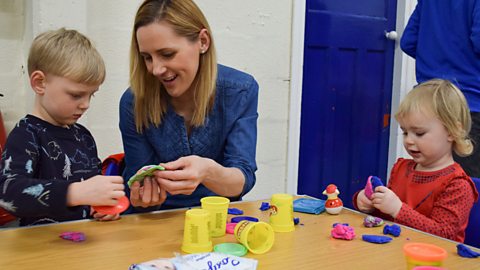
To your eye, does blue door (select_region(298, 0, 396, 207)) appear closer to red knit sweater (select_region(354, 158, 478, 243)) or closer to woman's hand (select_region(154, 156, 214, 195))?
red knit sweater (select_region(354, 158, 478, 243))

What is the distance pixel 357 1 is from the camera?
11.6ft

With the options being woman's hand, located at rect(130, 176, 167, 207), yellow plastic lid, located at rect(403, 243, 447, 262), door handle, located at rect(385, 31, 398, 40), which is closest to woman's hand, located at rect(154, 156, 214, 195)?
woman's hand, located at rect(130, 176, 167, 207)

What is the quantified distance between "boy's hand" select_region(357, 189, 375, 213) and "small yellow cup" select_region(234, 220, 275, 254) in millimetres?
524

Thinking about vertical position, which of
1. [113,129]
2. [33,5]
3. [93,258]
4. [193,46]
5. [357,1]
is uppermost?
[357,1]

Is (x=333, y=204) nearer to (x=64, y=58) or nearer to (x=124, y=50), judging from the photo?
(x=64, y=58)

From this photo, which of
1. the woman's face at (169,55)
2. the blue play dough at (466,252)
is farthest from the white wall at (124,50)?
the blue play dough at (466,252)

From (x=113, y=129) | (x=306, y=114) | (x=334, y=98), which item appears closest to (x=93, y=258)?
(x=113, y=129)

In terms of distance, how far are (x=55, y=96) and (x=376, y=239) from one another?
1.02 m

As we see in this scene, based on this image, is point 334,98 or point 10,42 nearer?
point 10,42

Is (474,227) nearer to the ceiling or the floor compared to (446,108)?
nearer to the floor

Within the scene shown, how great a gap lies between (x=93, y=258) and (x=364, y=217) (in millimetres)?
804

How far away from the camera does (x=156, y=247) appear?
3.96 ft

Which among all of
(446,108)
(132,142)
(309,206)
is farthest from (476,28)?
(132,142)

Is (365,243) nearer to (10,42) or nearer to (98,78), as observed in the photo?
(98,78)
